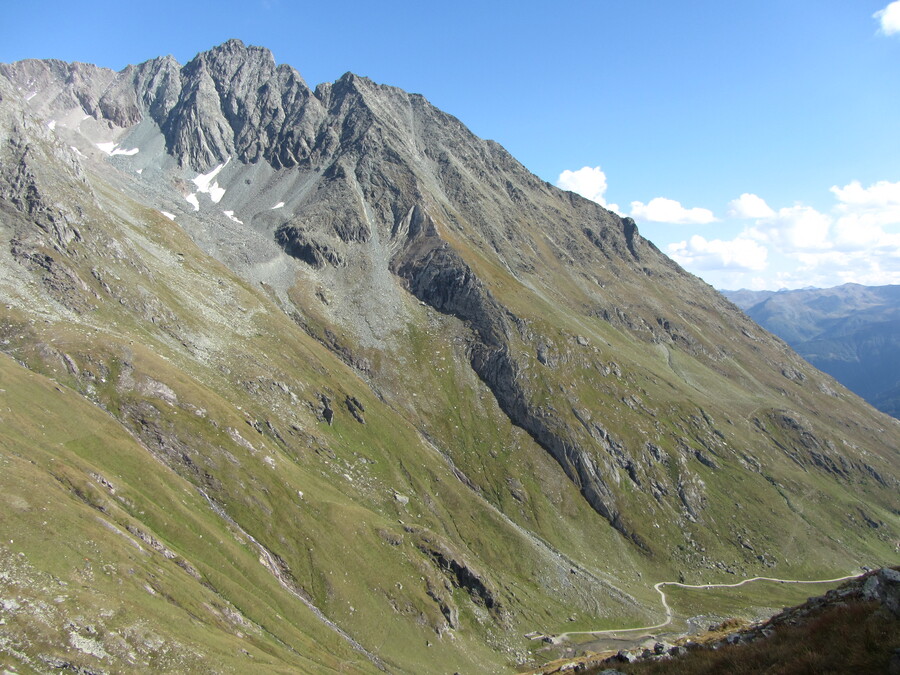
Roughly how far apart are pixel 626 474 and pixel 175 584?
5422 inches

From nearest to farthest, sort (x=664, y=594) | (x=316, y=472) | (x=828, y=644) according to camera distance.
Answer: (x=828, y=644), (x=316, y=472), (x=664, y=594)

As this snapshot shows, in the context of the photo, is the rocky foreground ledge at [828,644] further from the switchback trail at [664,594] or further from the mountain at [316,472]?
the switchback trail at [664,594]

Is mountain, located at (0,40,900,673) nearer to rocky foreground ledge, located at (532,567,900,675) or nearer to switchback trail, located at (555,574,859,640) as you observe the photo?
switchback trail, located at (555,574,859,640)

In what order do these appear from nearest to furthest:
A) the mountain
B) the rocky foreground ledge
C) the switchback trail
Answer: the rocky foreground ledge
the mountain
the switchback trail

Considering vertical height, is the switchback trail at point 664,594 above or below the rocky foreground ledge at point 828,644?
below

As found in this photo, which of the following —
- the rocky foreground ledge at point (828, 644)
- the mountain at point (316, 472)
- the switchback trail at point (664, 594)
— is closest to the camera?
the rocky foreground ledge at point (828, 644)

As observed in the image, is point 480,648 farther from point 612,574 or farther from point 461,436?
point 461,436

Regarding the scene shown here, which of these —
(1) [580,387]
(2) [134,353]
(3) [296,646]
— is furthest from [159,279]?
(1) [580,387]

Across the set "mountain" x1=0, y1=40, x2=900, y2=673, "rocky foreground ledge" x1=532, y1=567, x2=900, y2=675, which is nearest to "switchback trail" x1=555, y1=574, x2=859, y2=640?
"mountain" x1=0, y1=40, x2=900, y2=673

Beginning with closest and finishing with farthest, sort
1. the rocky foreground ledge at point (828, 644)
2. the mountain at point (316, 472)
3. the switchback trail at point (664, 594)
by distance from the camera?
the rocky foreground ledge at point (828, 644)
the mountain at point (316, 472)
the switchback trail at point (664, 594)

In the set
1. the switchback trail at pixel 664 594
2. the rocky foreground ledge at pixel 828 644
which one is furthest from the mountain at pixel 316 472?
the rocky foreground ledge at pixel 828 644

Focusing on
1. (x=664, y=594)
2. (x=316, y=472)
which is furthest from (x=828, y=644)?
(x=664, y=594)

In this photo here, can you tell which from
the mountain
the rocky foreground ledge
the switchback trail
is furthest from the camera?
the switchback trail

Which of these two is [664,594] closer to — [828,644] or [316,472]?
[316,472]
